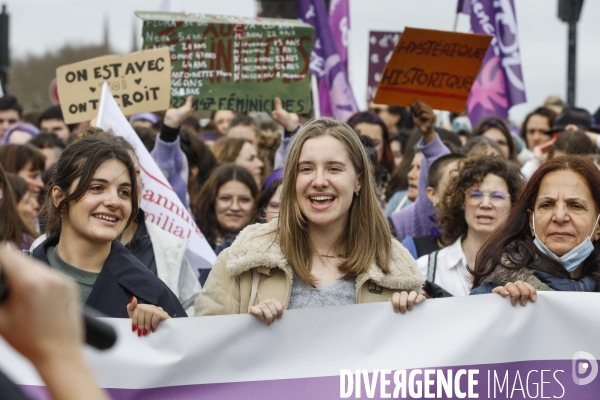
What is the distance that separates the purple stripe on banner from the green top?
0.49m

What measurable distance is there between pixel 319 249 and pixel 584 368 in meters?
1.11

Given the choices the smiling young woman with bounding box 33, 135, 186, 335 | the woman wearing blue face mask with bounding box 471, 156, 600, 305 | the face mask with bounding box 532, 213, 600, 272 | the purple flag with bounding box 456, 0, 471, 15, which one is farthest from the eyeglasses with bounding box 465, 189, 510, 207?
the purple flag with bounding box 456, 0, 471, 15

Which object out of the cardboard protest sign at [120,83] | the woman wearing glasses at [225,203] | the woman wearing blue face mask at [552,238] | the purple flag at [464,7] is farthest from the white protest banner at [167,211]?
the purple flag at [464,7]

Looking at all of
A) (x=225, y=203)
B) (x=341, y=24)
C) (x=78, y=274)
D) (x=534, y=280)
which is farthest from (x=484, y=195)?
(x=341, y=24)

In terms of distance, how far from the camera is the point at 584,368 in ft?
11.9

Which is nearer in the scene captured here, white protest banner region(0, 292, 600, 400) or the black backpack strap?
white protest banner region(0, 292, 600, 400)

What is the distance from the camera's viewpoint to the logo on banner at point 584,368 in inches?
142

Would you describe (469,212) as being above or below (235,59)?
below

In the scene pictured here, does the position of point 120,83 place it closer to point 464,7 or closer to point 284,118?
point 284,118

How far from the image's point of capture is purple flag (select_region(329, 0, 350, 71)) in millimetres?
9789

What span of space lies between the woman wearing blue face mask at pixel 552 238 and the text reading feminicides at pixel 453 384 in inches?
16.1

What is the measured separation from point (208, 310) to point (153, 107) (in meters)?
3.10

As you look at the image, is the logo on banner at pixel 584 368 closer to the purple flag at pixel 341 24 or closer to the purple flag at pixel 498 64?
the purple flag at pixel 498 64

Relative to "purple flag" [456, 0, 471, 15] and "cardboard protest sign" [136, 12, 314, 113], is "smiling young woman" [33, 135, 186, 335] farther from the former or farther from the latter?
"purple flag" [456, 0, 471, 15]
